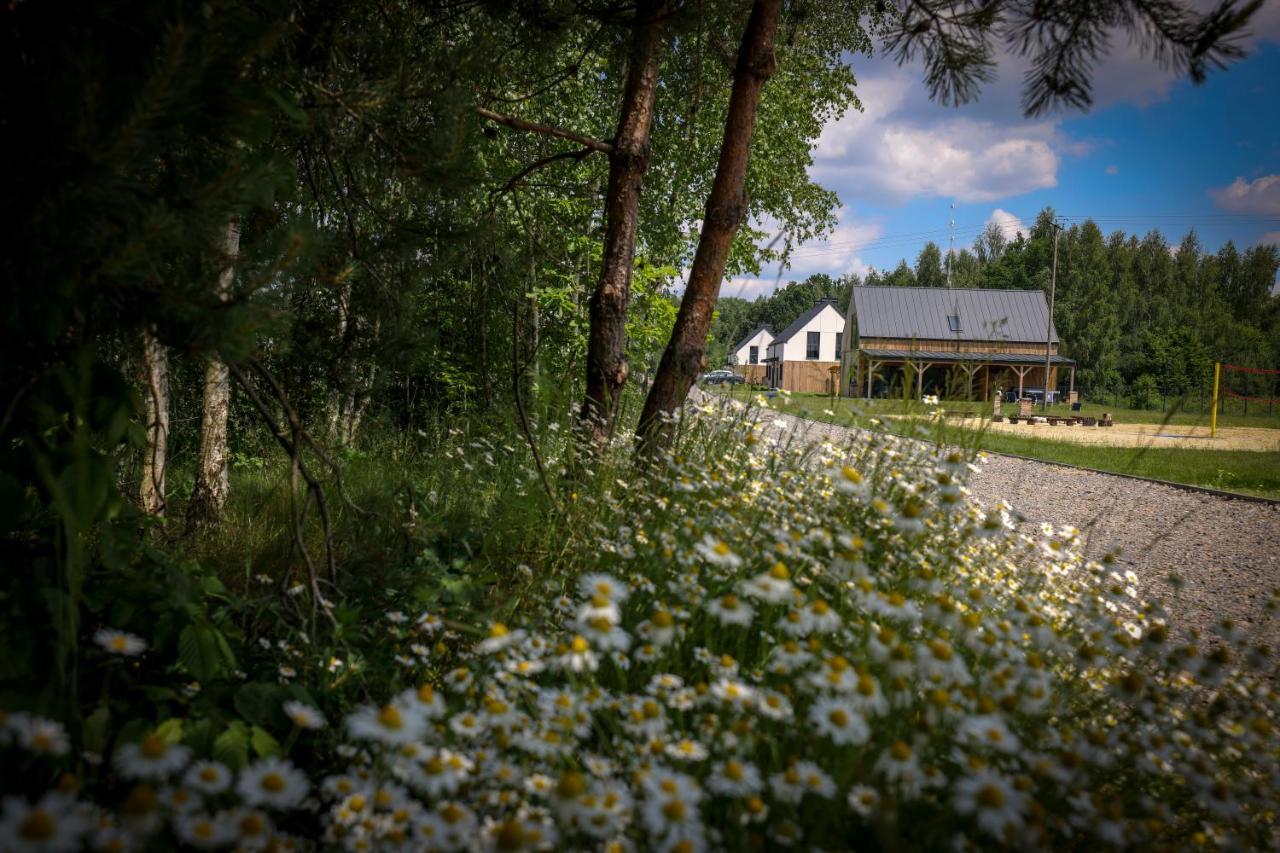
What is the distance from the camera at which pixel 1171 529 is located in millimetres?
4328

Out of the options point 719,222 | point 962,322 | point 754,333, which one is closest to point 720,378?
point 719,222

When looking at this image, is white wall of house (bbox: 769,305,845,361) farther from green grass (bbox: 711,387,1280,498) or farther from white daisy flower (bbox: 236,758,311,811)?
white daisy flower (bbox: 236,758,311,811)

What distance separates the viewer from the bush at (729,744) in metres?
1.24

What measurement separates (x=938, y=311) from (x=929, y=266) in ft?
110

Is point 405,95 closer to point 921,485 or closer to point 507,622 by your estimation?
point 507,622

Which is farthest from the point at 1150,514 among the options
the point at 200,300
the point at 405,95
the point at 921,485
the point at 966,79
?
the point at 200,300

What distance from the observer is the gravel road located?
452 cm

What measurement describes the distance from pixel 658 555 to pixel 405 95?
1.75 meters

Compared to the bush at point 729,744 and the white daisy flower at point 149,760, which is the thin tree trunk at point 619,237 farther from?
the white daisy flower at point 149,760

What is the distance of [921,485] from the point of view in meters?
2.48

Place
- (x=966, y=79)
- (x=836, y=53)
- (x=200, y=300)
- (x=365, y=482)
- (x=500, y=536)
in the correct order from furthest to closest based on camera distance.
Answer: (x=836, y=53), (x=365, y=482), (x=966, y=79), (x=500, y=536), (x=200, y=300)

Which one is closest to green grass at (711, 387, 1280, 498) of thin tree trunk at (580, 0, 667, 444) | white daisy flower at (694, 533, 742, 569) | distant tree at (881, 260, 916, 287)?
thin tree trunk at (580, 0, 667, 444)

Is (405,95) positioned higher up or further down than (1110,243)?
further down

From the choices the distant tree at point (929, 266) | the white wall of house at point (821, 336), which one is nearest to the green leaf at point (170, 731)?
the white wall of house at point (821, 336)
